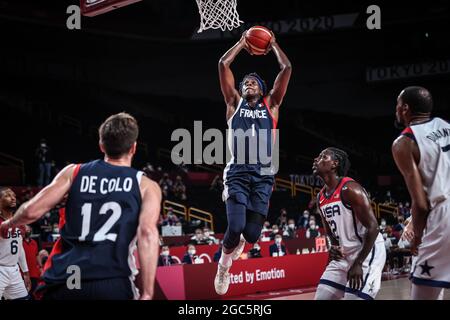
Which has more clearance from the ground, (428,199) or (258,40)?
(258,40)

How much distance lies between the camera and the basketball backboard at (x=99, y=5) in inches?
280

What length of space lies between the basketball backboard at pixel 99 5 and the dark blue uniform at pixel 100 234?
162 inches

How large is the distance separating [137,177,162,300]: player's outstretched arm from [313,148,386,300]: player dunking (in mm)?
1998

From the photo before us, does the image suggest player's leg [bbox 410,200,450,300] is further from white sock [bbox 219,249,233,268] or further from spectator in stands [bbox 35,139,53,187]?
spectator in stands [bbox 35,139,53,187]

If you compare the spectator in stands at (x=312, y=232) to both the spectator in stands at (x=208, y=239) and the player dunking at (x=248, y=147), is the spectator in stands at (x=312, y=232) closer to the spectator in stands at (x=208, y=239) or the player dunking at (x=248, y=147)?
the spectator in stands at (x=208, y=239)

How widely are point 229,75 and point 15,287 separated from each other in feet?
13.3

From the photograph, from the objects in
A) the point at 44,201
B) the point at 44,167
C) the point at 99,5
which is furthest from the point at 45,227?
the point at 44,201

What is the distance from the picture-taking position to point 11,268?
24.6 ft

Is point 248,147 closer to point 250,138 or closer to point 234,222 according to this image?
point 250,138

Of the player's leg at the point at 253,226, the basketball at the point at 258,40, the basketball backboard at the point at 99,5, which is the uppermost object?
the basketball backboard at the point at 99,5

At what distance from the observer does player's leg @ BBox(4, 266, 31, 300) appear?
751 centimetres

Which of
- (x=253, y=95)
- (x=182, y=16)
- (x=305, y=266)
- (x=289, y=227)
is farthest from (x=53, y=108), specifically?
(x=253, y=95)

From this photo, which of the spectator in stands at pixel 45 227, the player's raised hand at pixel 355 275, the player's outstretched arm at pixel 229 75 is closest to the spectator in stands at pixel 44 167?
the spectator in stands at pixel 45 227
